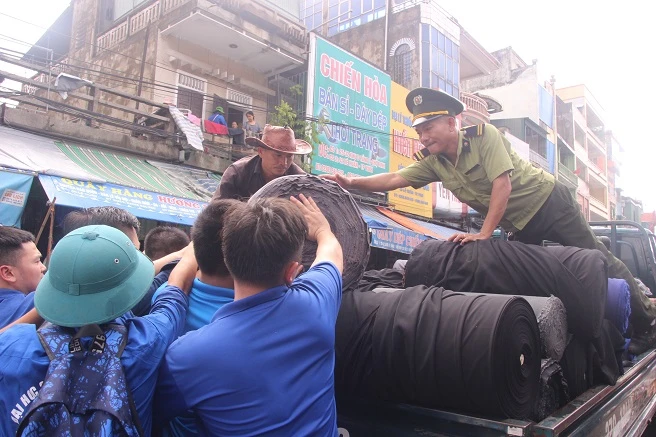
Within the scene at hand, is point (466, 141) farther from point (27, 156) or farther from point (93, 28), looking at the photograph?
point (93, 28)

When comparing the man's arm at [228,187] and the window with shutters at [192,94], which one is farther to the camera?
the window with shutters at [192,94]

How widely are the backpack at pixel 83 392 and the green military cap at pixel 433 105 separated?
224 cm

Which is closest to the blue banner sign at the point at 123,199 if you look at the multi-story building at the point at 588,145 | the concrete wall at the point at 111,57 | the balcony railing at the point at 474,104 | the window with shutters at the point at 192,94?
the concrete wall at the point at 111,57

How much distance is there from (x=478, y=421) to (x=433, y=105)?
6.26 feet

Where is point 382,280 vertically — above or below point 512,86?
below

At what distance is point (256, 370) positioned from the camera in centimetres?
133

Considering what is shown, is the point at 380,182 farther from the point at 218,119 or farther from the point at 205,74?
the point at 205,74

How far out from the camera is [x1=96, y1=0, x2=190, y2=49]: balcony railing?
467 inches

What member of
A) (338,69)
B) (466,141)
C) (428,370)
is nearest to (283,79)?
(338,69)

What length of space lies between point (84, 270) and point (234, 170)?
1555mm

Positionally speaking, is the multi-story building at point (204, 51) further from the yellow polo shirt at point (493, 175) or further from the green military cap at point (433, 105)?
the yellow polo shirt at point (493, 175)

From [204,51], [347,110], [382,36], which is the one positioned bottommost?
[347,110]

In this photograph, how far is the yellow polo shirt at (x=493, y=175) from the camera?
2947 mm

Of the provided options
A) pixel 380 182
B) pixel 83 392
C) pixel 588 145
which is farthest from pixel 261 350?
pixel 588 145
